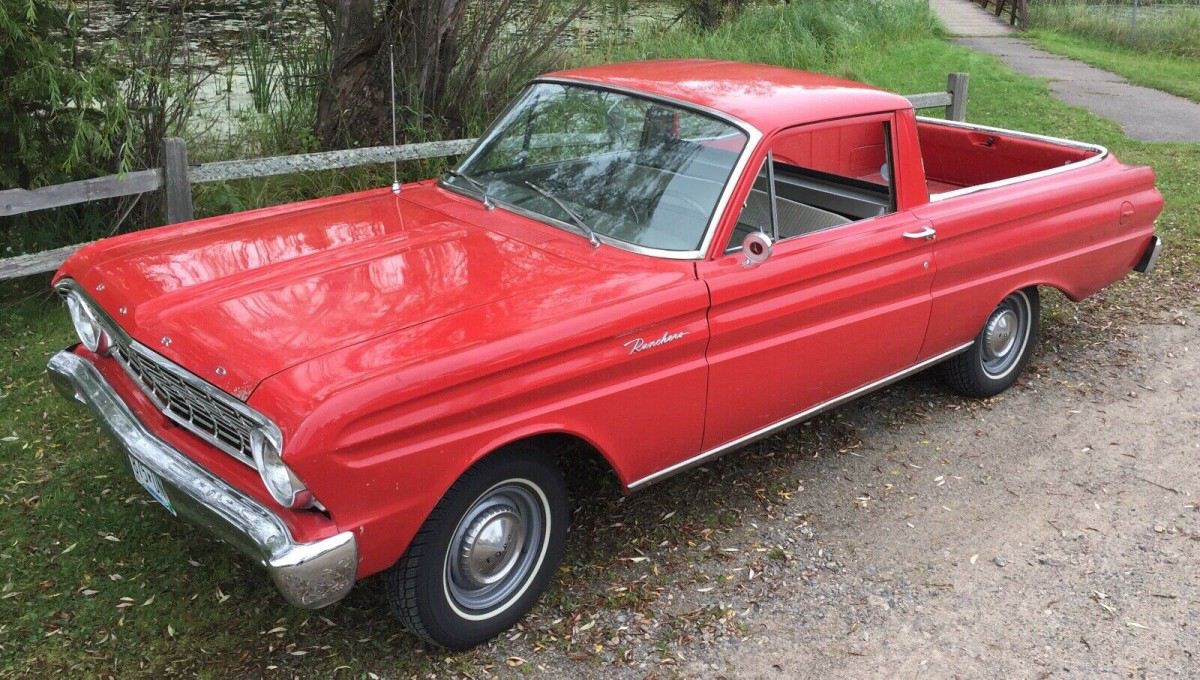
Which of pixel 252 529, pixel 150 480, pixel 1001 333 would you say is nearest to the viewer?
pixel 252 529

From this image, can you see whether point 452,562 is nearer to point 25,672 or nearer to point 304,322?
point 304,322

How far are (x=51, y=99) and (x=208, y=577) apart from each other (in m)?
3.18

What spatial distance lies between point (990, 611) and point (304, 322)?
104 inches

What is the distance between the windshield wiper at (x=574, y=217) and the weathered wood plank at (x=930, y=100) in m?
5.43

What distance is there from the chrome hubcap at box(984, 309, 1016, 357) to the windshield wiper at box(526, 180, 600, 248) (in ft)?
7.93

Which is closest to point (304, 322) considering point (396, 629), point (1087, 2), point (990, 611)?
point (396, 629)

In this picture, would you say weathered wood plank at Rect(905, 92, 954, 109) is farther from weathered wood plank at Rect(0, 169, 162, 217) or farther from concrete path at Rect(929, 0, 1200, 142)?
weathered wood plank at Rect(0, 169, 162, 217)

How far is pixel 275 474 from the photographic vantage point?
2.85 metres

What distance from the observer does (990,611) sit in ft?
12.2

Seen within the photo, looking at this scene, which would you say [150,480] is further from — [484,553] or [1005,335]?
[1005,335]

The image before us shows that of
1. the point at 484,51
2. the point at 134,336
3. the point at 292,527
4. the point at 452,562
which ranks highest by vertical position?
the point at 484,51

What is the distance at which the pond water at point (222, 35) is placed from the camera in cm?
671

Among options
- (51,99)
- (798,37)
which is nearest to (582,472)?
(51,99)

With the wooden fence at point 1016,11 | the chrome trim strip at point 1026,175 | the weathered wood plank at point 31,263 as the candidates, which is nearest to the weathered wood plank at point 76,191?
the weathered wood plank at point 31,263
